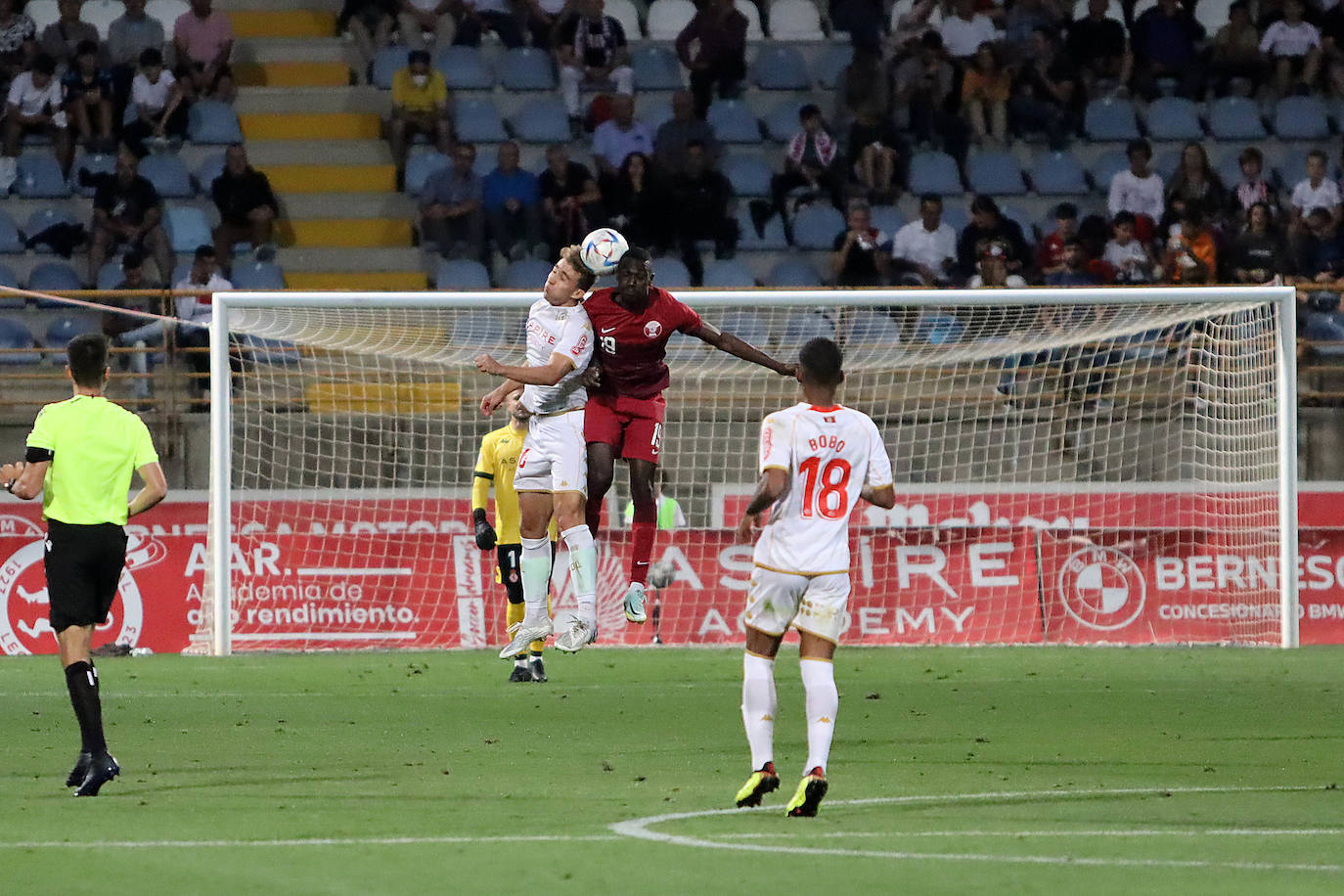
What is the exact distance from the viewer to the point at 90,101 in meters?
22.6

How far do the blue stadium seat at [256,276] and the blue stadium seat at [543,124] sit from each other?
352 cm

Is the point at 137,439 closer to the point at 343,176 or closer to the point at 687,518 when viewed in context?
the point at 687,518

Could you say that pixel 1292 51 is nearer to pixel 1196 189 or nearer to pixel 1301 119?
pixel 1301 119

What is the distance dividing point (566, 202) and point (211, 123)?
4608mm

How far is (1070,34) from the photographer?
24328 mm

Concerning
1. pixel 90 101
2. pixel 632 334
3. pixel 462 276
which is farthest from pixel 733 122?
pixel 632 334

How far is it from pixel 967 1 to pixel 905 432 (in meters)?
7.60

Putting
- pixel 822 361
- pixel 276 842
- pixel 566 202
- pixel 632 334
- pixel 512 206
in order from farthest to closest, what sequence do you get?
pixel 512 206 → pixel 566 202 → pixel 632 334 → pixel 822 361 → pixel 276 842

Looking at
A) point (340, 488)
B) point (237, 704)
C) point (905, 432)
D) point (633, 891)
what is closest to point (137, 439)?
point (633, 891)

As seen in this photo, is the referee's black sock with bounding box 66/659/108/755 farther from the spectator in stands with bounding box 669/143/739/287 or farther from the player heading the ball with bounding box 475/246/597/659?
the spectator in stands with bounding box 669/143/739/287

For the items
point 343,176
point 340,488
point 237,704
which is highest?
point 343,176

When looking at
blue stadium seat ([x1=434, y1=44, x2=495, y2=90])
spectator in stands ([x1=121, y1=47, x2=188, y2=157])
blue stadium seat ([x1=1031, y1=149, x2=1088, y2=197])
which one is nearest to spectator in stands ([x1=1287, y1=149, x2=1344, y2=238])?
blue stadium seat ([x1=1031, y1=149, x2=1088, y2=197])

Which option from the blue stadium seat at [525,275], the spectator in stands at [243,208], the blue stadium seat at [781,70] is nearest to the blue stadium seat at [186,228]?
the spectator in stands at [243,208]

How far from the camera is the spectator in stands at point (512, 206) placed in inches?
861
